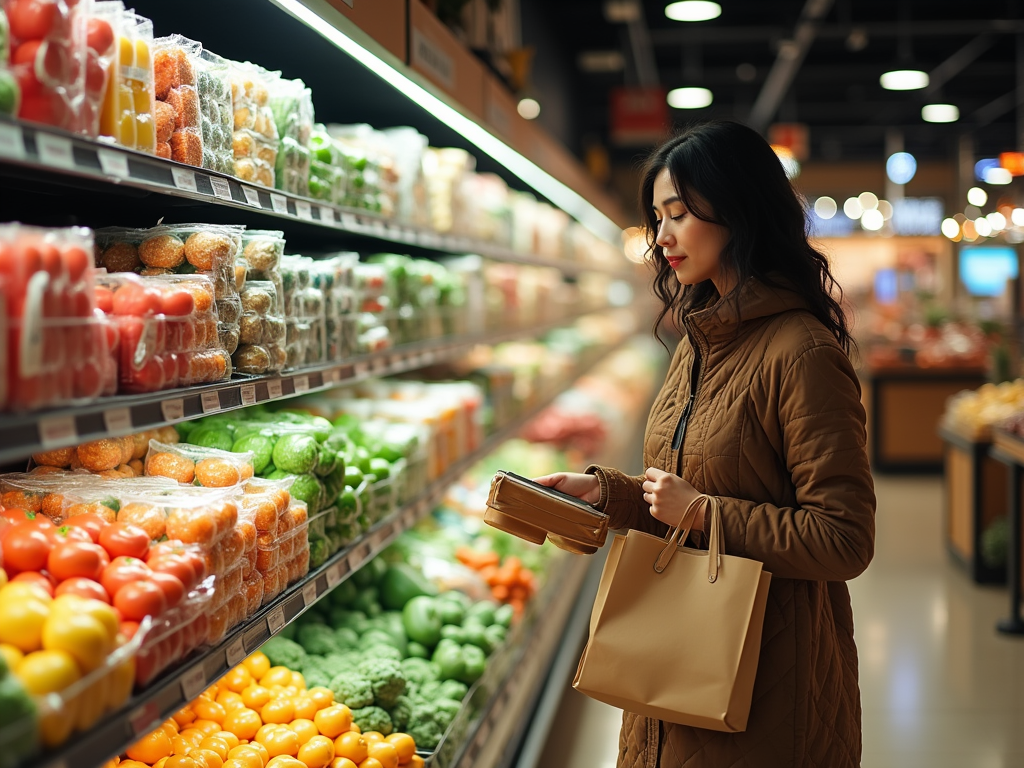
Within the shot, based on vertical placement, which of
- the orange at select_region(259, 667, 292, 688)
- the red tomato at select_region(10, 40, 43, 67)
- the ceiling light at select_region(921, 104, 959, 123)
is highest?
the ceiling light at select_region(921, 104, 959, 123)

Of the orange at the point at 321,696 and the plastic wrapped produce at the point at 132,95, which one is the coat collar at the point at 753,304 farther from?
the orange at the point at 321,696

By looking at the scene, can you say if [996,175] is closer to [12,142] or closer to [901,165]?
[901,165]

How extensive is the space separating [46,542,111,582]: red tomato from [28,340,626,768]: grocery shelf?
0.63 ft

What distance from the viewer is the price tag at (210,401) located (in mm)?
1578

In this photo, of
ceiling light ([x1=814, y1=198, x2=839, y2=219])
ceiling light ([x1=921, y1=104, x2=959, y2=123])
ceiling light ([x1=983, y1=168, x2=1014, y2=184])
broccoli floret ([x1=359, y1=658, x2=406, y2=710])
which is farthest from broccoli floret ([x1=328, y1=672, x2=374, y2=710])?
ceiling light ([x1=814, y1=198, x2=839, y2=219])

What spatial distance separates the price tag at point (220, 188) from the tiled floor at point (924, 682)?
264cm

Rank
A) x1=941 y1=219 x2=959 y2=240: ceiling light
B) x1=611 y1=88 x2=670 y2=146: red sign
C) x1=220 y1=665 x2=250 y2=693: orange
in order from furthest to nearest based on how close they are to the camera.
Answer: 1. x1=941 y1=219 x2=959 y2=240: ceiling light
2. x1=611 y1=88 x2=670 y2=146: red sign
3. x1=220 y1=665 x2=250 y2=693: orange

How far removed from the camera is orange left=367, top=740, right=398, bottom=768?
2.08 meters

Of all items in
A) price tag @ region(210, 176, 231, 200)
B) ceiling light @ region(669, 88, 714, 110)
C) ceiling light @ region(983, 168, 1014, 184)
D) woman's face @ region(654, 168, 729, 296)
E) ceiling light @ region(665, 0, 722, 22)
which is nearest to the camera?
price tag @ region(210, 176, 231, 200)

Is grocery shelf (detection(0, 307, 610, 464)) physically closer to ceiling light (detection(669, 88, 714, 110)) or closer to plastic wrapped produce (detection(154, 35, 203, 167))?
plastic wrapped produce (detection(154, 35, 203, 167))

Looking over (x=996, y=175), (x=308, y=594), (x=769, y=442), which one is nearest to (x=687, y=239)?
(x=769, y=442)

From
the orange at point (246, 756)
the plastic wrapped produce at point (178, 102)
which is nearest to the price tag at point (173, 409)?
the plastic wrapped produce at point (178, 102)

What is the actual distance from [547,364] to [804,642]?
4.19 meters

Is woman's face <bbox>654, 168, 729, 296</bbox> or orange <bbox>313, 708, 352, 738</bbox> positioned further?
orange <bbox>313, 708, 352, 738</bbox>
